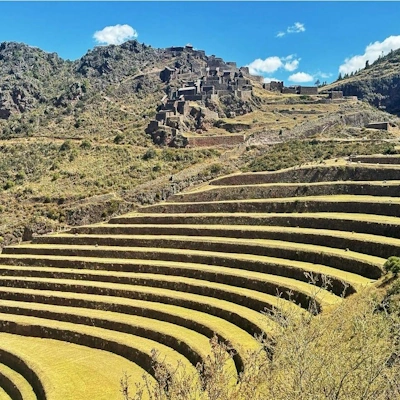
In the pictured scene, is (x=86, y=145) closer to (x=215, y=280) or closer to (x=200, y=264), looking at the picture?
(x=200, y=264)

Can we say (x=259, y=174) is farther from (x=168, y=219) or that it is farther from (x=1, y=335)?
(x=1, y=335)

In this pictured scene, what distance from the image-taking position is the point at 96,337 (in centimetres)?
1802

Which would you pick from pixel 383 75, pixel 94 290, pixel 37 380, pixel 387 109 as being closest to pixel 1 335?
pixel 94 290

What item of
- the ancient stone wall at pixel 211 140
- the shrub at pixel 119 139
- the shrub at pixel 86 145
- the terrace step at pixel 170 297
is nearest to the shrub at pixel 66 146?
the shrub at pixel 86 145

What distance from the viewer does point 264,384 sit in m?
8.52

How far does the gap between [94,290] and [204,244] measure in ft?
17.9

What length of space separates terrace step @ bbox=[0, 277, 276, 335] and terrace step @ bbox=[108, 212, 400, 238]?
17.3 ft

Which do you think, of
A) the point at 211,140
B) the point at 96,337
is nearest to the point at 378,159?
the point at 96,337

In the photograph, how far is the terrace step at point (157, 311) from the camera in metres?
14.6

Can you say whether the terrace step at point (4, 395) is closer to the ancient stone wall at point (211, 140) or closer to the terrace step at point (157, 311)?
the terrace step at point (157, 311)

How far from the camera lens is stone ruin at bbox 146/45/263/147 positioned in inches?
1956

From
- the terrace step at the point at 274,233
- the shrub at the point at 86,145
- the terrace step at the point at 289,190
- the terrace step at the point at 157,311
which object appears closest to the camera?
the terrace step at the point at 157,311

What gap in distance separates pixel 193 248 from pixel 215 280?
3865 millimetres

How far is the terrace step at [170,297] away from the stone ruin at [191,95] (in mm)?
25464
